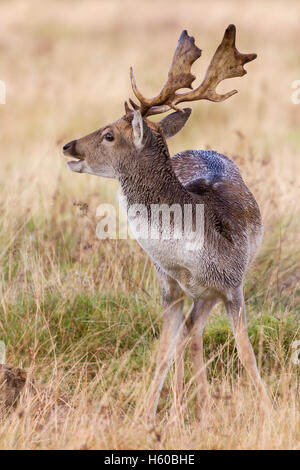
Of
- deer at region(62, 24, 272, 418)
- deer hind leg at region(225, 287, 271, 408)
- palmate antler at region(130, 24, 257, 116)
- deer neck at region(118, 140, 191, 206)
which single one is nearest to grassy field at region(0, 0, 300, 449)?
deer hind leg at region(225, 287, 271, 408)

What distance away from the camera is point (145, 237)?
502cm

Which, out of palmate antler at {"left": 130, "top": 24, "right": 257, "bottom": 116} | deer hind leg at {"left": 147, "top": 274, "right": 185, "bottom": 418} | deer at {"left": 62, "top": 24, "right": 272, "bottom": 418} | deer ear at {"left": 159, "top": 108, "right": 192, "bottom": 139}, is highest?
palmate antler at {"left": 130, "top": 24, "right": 257, "bottom": 116}

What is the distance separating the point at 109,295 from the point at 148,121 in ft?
5.03

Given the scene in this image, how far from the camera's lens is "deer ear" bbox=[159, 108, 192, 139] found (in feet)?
17.9

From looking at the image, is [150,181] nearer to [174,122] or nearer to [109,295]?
[174,122]

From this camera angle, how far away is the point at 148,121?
5.27 m

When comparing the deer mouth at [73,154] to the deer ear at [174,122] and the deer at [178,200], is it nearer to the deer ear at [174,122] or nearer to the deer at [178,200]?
the deer at [178,200]

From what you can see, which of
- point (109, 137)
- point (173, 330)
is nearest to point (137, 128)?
point (109, 137)

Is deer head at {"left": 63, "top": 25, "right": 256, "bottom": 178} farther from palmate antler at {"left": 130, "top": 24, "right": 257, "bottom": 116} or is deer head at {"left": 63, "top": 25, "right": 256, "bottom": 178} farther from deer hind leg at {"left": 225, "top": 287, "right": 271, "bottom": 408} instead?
deer hind leg at {"left": 225, "top": 287, "right": 271, "bottom": 408}

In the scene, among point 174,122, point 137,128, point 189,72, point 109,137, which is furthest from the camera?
point 174,122

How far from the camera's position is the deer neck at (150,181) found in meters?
5.09
